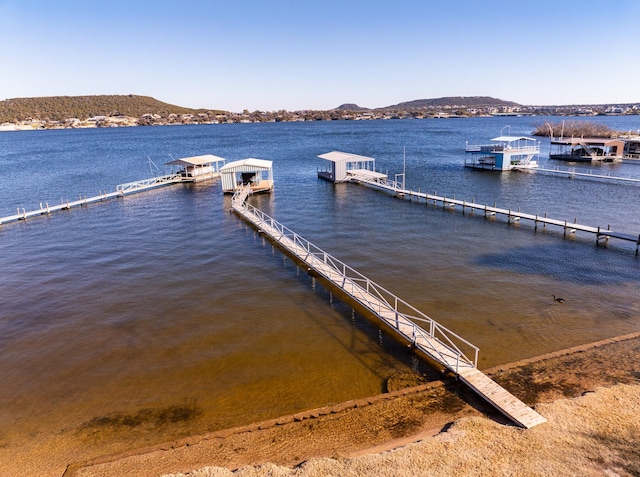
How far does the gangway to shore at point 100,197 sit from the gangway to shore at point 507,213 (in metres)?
26.9

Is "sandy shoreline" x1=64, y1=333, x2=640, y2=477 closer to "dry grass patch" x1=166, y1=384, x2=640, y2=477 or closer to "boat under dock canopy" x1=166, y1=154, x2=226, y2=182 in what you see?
"dry grass patch" x1=166, y1=384, x2=640, y2=477

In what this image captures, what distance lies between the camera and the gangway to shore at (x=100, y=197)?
4065 centimetres

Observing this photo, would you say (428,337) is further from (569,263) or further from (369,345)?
(569,263)

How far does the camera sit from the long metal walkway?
40.6 meters

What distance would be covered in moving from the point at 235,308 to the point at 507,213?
88.4ft

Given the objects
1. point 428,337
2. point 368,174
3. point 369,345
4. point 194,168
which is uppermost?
point 194,168

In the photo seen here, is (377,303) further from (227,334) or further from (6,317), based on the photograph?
(6,317)

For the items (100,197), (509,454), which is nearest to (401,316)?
(509,454)

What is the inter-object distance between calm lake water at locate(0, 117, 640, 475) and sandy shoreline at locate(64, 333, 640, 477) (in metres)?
1.01

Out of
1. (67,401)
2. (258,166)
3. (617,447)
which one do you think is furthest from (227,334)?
(258,166)

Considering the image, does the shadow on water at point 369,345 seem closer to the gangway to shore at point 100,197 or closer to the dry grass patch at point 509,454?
the dry grass patch at point 509,454

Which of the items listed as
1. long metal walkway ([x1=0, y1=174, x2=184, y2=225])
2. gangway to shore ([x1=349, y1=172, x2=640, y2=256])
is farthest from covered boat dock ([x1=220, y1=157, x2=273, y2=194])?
gangway to shore ([x1=349, y1=172, x2=640, y2=256])

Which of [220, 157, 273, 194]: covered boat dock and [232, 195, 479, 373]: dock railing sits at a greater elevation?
[220, 157, 273, 194]: covered boat dock

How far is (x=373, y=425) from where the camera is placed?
12227 millimetres
